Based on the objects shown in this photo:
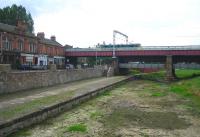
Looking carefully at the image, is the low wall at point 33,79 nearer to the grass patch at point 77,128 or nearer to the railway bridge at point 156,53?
the grass patch at point 77,128

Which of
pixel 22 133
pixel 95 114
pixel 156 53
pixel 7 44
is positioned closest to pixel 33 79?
pixel 95 114

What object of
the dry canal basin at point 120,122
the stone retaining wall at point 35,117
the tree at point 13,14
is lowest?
the dry canal basin at point 120,122

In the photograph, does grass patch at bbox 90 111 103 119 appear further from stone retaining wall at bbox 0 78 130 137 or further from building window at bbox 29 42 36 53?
building window at bbox 29 42 36 53

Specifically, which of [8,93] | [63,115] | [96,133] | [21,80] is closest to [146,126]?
[96,133]

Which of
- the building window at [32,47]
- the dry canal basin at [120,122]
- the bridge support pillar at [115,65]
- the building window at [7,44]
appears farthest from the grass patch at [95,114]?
the bridge support pillar at [115,65]

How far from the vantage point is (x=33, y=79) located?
36000mm

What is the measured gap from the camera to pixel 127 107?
26906 millimetres

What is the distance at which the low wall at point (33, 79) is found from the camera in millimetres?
29859

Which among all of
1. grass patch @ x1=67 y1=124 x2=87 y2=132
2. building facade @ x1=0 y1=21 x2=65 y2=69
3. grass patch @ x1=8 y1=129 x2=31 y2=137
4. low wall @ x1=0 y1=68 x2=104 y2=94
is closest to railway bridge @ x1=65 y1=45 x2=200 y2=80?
building facade @ x1=0 y1=21 x2=65 y2=69

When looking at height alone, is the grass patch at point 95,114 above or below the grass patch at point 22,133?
below

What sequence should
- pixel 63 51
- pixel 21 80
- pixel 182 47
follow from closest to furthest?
1. pixel 21 80
2. pixel 182 47
3. pixel 63 51

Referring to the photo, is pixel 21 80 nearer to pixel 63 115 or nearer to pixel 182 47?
pixel 63 115

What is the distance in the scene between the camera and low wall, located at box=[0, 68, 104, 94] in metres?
29.9

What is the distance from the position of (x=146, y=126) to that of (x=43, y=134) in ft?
20.8
